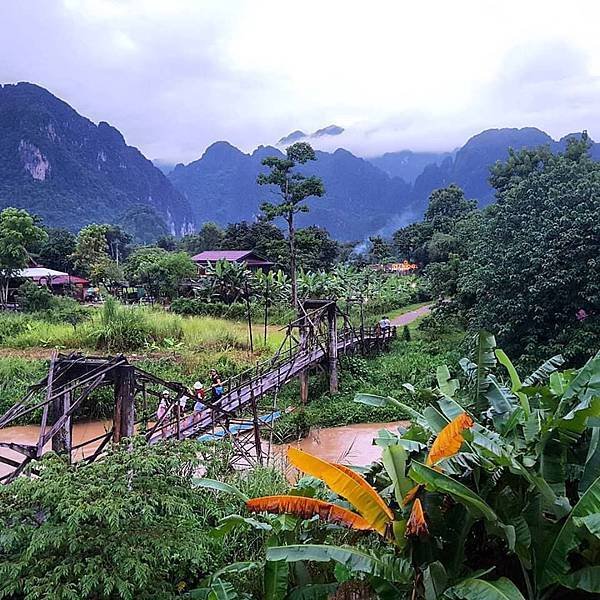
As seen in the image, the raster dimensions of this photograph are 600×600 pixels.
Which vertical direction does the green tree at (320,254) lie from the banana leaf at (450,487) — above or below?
below

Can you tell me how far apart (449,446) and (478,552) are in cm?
67

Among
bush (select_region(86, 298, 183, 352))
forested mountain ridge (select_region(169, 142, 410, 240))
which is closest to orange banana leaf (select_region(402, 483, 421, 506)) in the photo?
bush (select_region(86, 298, 183, 352))

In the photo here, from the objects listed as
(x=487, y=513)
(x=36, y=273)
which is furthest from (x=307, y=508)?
(x=36, y=273)

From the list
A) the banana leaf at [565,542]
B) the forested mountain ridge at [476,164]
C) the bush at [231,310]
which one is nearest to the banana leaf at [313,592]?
the banana leaf at [565,542]

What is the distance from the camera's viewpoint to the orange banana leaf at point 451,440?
2.24 metres

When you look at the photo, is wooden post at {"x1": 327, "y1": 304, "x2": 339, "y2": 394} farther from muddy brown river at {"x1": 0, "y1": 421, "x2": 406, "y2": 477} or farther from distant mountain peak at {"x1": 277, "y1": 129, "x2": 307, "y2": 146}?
distant mountain peak at {"x1": 277, "y1": 129, "x2": 307, "y2": 146}

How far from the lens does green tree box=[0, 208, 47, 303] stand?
2209cm

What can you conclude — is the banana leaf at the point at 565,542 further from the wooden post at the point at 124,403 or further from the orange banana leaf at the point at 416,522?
the wooden post at the point at 124,403

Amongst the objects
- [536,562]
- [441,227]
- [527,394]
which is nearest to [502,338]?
[527,394]

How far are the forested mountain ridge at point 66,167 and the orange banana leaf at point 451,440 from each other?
239 feet

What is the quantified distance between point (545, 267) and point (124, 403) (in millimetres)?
8444

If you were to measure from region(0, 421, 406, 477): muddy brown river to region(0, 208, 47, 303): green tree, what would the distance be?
1315 cm

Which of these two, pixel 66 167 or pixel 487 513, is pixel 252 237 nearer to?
pixel 487 513

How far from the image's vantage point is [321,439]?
1020 centimetres
